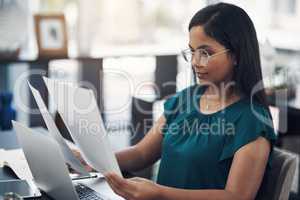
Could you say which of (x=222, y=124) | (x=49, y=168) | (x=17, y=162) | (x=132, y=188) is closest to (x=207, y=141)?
(x=222, y=124)

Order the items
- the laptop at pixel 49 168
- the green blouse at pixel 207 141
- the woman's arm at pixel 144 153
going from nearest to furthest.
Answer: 1. the laptop at pixel 49 168
2. the green blouse at pixel 207 141
3. the woman's arm at pixel 144 153

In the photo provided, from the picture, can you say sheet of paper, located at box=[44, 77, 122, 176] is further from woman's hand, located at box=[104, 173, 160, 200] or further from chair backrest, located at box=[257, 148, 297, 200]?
chair backrest, located at box=[257, 148, 297, 200]

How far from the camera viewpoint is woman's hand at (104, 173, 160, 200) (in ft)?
4.50

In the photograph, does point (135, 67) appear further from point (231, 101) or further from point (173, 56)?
point (231, 101)

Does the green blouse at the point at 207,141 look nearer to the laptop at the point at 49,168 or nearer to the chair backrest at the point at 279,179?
the chair backrest at the point at 279,179

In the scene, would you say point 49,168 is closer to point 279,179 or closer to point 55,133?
point 55,133

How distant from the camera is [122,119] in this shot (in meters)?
3.75

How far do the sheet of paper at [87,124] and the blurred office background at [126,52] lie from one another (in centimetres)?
167

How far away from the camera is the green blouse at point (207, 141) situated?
159 cm

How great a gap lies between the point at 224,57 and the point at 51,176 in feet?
2.03

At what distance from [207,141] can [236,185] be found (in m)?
0.21

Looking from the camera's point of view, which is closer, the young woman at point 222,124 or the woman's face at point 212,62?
the young woman at point 222,124

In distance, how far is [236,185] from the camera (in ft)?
4.89

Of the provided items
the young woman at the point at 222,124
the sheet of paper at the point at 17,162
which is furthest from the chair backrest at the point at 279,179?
the sheet of paper at the point at 17,162
